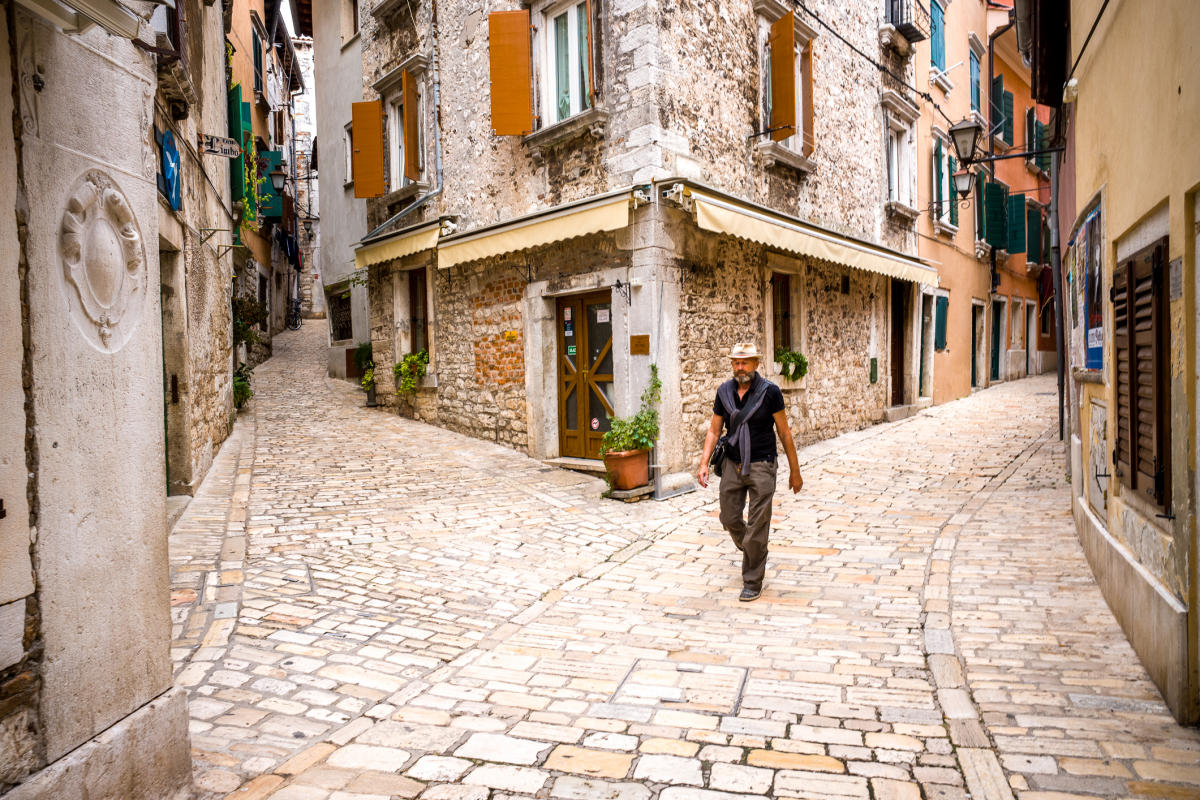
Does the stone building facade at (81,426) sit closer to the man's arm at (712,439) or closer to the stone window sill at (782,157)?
the man's arm at (712,439)

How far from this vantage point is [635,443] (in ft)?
27.7

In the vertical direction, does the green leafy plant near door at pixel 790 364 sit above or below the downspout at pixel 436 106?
below

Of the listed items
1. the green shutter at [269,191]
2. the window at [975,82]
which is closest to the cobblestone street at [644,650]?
the green shutter at [269,191]

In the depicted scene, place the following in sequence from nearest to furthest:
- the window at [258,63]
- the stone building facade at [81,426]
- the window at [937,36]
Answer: the stone building facade at [81,426]
the window at [937,36]
the window at [258,63]

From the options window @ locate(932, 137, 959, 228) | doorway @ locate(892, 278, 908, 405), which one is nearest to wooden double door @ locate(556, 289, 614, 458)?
doorway @ locate(892, 278, 908, 405)

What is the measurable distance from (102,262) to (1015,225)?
21.2 metres

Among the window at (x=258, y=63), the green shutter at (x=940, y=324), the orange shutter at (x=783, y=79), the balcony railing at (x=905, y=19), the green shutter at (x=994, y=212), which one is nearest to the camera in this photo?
the orange shutter at (x=783, y=79)

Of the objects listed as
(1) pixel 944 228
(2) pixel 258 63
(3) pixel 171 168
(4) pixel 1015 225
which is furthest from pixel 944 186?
(2) pixel 258 63

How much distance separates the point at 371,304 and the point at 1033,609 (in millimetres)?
11914

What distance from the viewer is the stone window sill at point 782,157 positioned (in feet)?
32.6

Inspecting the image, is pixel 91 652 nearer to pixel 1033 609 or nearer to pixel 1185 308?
pixel 1185 308

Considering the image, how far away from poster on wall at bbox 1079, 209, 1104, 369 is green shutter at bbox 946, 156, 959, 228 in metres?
12.0

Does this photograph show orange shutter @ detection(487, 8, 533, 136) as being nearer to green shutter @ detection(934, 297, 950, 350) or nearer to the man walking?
the man walking

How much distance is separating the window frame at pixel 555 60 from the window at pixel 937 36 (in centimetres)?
936
